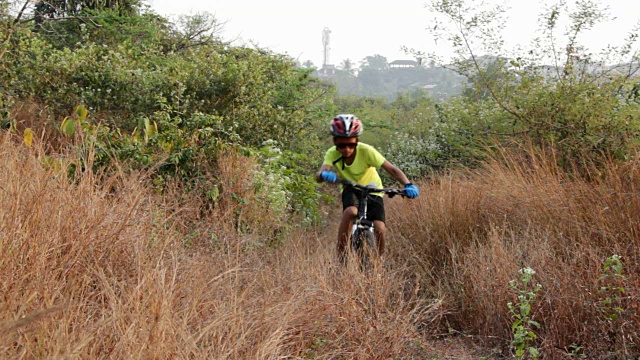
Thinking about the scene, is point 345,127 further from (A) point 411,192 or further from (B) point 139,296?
(B) point 139,296

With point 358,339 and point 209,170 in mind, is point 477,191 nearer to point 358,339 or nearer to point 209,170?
point 209,170

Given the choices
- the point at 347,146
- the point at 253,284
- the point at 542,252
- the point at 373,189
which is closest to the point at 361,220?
the point at 373,189

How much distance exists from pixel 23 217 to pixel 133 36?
522 inches

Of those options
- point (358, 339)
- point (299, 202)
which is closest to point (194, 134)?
point (299, 202)

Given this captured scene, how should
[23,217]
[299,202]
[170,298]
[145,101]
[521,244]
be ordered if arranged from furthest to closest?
[145,101]
[299,202]
[521,244]
[23,217]
[170,298]

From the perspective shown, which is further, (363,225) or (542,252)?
(363,225)

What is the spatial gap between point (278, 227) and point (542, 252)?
3.49 metres

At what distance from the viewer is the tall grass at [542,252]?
4.77 metres

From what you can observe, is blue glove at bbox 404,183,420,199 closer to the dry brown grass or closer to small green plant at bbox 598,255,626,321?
the dry brown grass

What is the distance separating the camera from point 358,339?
4.40 metres

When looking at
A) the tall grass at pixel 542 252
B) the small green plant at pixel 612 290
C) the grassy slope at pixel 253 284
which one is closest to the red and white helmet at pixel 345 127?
the grassy slope at pixel 253 284

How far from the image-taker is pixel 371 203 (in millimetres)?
6562

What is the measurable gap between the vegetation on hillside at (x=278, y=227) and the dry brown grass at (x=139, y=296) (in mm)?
17

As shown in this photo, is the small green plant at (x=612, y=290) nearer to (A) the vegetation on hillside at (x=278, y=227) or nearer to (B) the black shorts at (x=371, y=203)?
(A) the vegetation on hillside at (x=278, y=227)
